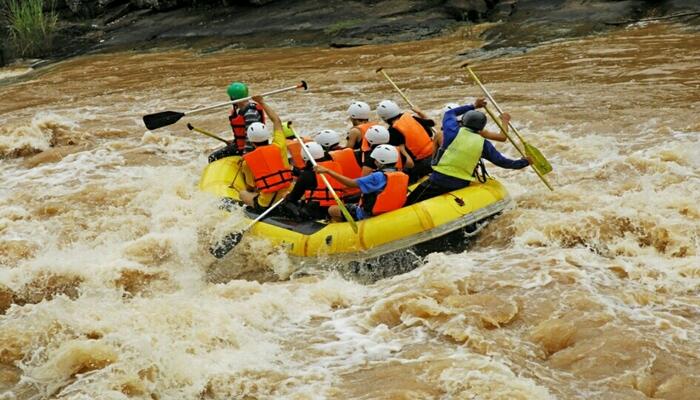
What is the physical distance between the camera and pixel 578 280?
589 centimetres

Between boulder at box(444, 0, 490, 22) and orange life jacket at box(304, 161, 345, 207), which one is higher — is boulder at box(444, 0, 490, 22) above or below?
below

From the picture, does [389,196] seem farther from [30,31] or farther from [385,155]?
[30,31]

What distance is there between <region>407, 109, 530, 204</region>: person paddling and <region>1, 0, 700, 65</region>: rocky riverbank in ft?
32.6

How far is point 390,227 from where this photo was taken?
22.3 ft

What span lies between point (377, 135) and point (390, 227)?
1059 mm

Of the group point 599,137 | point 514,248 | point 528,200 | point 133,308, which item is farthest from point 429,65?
point 133,308

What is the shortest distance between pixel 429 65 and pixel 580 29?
3762 mm

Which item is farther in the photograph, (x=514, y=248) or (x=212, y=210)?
(x=212, y=210)

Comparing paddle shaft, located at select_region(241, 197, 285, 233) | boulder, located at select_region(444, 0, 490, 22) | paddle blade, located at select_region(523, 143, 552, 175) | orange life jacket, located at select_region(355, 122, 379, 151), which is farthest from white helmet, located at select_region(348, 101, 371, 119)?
boulder, located at select_region(444, 0, 490, 22)

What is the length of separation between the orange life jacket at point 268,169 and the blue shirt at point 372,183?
1.26m

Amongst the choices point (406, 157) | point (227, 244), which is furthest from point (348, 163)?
point (227, 244)

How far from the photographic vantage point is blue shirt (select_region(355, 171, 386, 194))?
22.6 ft

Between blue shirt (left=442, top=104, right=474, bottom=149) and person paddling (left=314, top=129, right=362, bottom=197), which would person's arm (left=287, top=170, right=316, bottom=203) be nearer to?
person paddling (left=314, top=129, right=362, bottom=197)

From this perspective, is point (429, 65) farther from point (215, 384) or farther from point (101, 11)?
point (101, 11)
